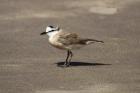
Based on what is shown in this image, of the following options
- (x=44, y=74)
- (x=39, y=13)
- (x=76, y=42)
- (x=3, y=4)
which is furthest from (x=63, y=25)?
(x=44, y=74)

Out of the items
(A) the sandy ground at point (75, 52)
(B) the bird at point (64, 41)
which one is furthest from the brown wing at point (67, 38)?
(A) the sandy ground at point (75, 52)

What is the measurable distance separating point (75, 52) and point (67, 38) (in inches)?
54.7

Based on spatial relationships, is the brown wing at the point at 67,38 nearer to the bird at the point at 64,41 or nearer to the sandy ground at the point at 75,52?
the bird at the point at 64,41

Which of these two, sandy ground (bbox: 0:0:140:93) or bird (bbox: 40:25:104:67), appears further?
bird (bbox: 40:25:104:67)

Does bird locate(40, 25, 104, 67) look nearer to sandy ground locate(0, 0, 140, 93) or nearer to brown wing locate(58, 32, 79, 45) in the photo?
brown wing locate(58, 32, 79, 45)

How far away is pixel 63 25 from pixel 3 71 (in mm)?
5080

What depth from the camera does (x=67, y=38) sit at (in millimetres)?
13992

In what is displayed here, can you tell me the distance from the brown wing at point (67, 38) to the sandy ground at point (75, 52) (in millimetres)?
450

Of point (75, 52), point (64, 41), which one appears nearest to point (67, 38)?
point (64, 41)

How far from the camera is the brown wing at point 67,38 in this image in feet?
45.7

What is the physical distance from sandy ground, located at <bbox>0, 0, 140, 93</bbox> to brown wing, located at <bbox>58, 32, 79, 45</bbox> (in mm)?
450

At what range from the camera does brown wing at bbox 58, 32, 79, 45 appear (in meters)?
13.9

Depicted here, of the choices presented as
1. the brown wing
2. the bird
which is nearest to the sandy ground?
the bird

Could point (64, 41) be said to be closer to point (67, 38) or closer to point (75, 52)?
point (67, 38)
